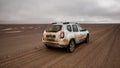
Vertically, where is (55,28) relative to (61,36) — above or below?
above

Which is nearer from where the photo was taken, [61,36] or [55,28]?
[61,36]

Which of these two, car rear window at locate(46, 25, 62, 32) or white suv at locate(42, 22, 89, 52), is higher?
car rear window at locate(46, 25, 62, 32)

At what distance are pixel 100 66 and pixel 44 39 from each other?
13.3ft

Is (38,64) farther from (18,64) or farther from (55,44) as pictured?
(55,44)

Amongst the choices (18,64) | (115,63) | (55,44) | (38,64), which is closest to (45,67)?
(38,64)

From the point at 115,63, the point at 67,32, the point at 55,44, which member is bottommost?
the point at 115,63

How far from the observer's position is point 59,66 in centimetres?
535

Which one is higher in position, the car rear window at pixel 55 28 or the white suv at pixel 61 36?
the car rear window at pixel 55 28

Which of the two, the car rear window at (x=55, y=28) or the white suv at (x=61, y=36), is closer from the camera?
the white suv at (x=61, y=36)

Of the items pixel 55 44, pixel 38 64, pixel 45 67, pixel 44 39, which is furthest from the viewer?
pixel 44 39

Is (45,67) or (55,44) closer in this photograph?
(45,67)

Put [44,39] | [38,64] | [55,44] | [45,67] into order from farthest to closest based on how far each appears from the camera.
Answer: [44,39]
[55,44]
[38,64]
[45,67]

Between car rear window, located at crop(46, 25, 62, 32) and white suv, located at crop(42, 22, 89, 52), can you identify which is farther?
car rear window, located at crop(46, 25, 62, 32)

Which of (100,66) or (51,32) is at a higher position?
(51,32)
